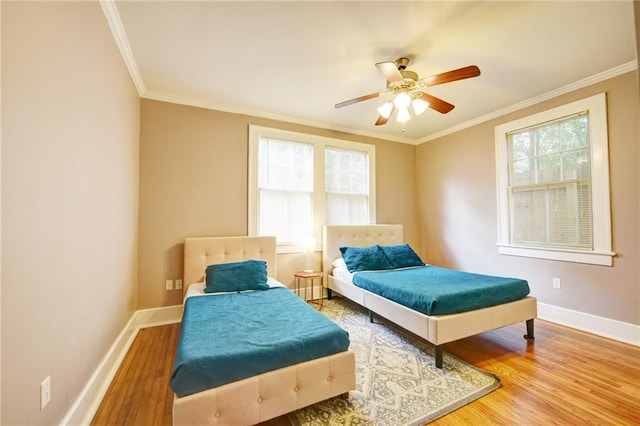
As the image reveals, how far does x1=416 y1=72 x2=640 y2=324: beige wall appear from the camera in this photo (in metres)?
2.61

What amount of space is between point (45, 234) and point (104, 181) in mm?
868

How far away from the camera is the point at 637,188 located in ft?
8.39

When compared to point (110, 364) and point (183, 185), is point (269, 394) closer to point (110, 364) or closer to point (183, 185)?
Result: point (110, 364)

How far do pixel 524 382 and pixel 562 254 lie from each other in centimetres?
188

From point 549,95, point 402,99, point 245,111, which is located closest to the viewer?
point 402,99

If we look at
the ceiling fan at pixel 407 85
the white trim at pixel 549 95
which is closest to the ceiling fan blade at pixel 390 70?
the ceiling fan at pixel 407 85

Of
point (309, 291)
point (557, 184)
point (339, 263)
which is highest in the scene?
point (557, 184)

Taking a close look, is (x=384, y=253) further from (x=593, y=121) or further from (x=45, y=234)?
(x=45, y=234)

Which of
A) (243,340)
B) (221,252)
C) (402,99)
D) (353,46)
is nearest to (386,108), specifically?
(402,99)

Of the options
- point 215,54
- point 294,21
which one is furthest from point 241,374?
point 215,54

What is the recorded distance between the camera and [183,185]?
322cm

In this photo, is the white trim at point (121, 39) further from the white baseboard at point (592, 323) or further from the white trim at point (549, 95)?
the white baseboard at point (592, 323)

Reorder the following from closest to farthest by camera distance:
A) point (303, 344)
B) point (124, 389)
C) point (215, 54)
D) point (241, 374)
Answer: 1. point (241, 374)
2. point (303, 344)
3. point (124, 389)
4. point (215, 54)

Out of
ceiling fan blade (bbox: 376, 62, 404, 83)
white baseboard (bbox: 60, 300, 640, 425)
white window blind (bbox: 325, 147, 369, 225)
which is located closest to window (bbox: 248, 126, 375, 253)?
white window blind (bbox: 325, 147, 369, 225)
